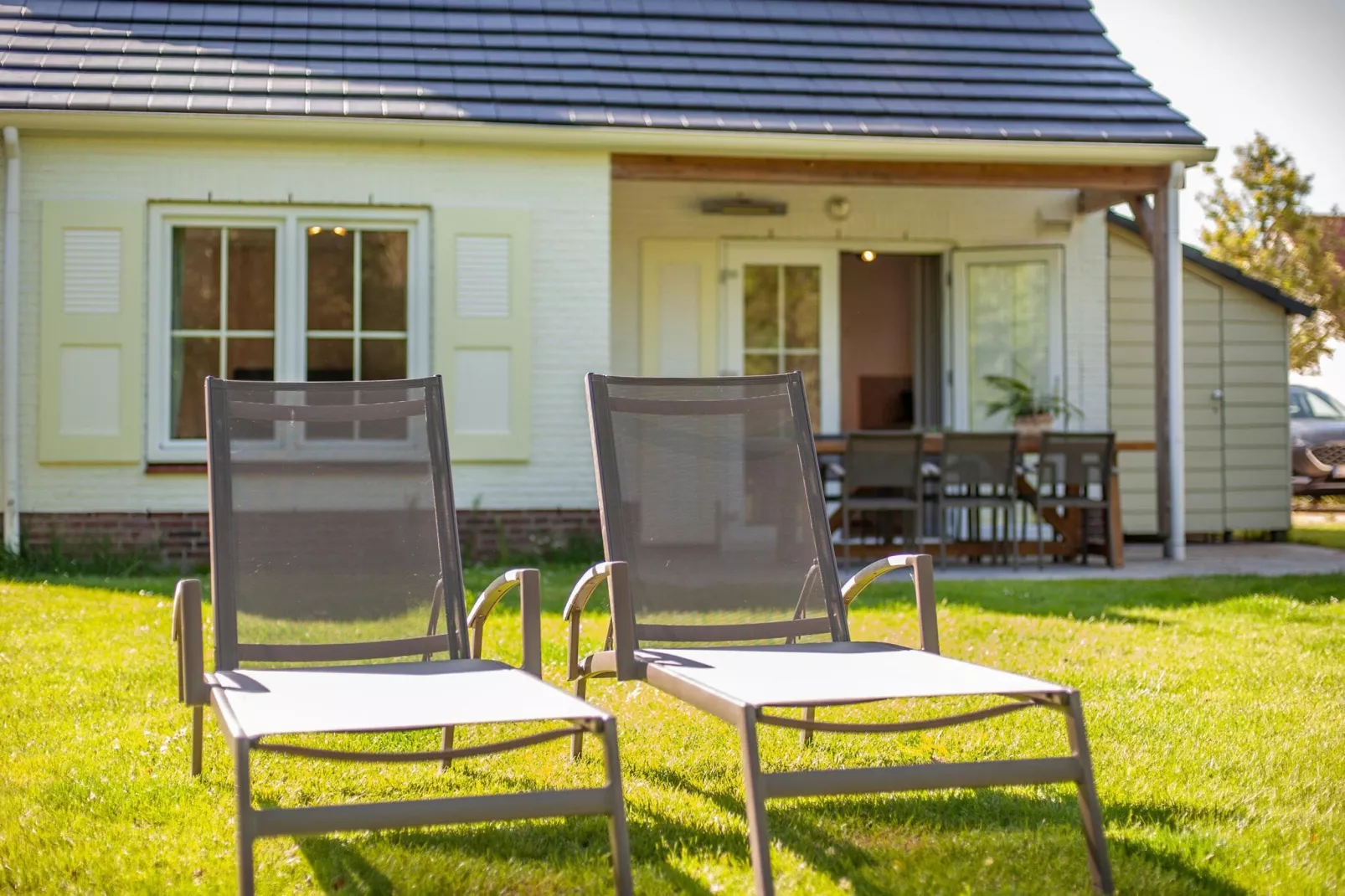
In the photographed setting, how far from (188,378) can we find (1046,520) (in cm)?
577

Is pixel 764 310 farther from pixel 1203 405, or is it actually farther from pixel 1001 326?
pixel 1203 405

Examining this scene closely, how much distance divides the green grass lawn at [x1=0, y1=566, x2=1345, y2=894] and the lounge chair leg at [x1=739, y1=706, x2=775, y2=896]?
23 centimetres

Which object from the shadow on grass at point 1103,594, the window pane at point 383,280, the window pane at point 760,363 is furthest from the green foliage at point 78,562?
the window pane at point 760,363

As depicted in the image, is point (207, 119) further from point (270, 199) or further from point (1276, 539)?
point (1276, 539)

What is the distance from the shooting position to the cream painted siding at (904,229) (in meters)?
11.0

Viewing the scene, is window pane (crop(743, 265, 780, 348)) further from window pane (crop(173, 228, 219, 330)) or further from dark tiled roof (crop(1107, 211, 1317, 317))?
window pane (crop(173, 228, 219, 330))

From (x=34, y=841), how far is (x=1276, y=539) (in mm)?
11129

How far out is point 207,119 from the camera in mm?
8750

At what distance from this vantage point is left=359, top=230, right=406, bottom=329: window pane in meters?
9.21

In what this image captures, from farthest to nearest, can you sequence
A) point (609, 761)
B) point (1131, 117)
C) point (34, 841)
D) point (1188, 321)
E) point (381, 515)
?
point (1188, 321)
point (1131, 117)
point (381, 515)
point (34, 841)
point (609, 761)

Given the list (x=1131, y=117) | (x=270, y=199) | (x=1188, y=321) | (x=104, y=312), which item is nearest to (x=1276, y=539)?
(x=1188, y=321)

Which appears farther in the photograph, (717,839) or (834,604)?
(834,604)

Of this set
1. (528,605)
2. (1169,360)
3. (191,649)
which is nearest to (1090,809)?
(528,605)

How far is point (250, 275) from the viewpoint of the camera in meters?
9.15
